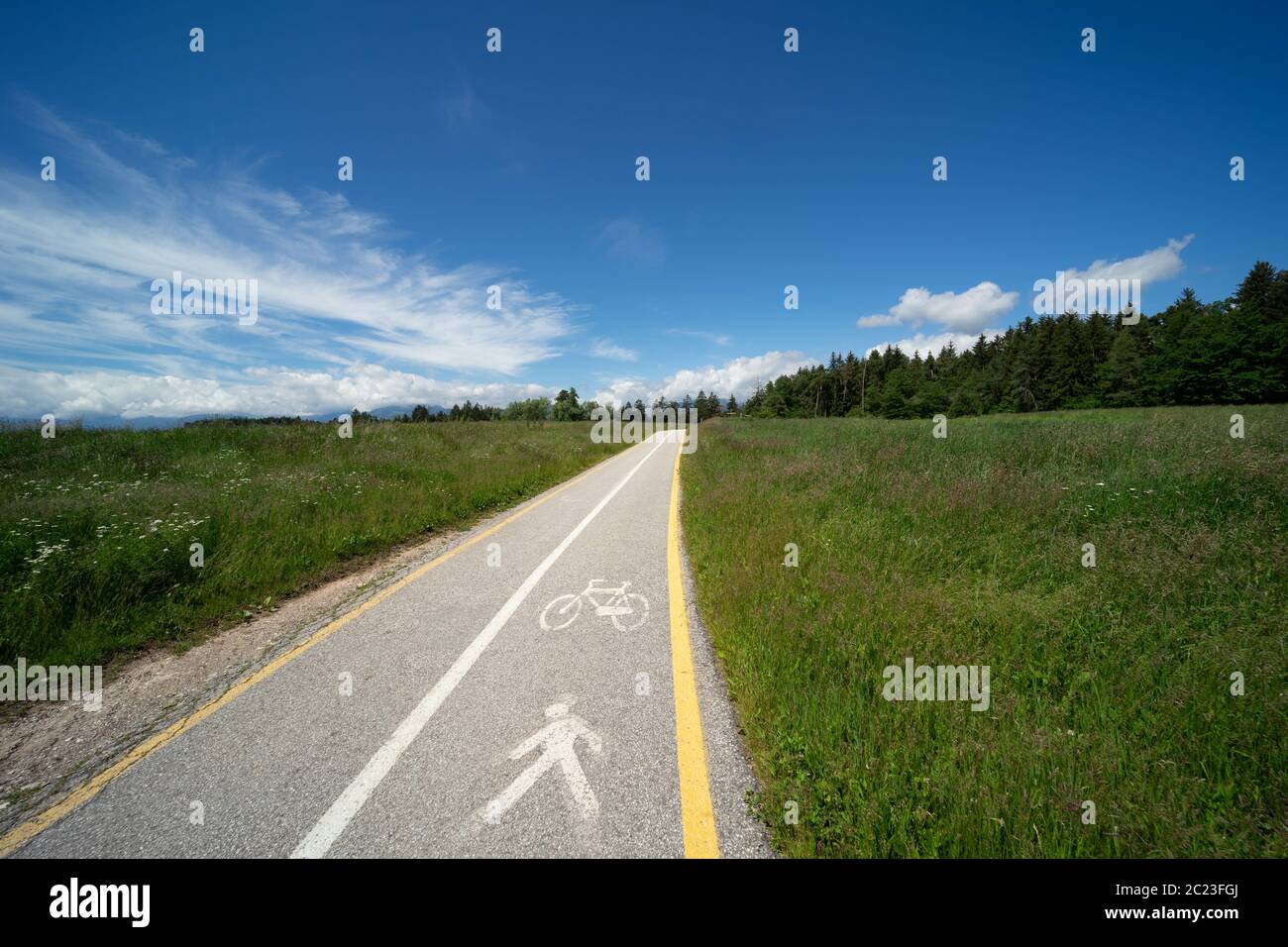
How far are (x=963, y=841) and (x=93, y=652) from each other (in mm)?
6848

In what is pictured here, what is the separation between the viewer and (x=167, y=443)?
41.9ft

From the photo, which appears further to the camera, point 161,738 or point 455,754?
point 161,738

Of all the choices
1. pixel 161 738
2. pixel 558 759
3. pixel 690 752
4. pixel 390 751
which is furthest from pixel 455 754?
pixel 161 738

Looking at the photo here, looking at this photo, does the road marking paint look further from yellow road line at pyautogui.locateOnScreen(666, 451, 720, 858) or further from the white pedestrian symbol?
yellow road line at pyautogui.locateOnScreen(666, 451, 720, 858)

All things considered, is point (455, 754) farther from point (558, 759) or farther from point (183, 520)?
point (183, 520)

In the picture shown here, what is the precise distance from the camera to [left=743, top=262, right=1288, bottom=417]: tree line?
4084 centimetres

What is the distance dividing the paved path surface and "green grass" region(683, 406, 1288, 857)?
475 mm

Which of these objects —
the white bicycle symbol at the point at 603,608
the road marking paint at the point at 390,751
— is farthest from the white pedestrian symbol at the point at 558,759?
the white bicycle symbol at the point at 603,608

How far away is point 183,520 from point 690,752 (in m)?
8.00

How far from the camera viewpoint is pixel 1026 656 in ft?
11.5

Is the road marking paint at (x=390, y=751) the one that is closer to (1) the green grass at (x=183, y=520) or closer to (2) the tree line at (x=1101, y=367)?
(1) the green grass at (x=183, y=520)

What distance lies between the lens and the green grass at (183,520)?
14.5 feet
